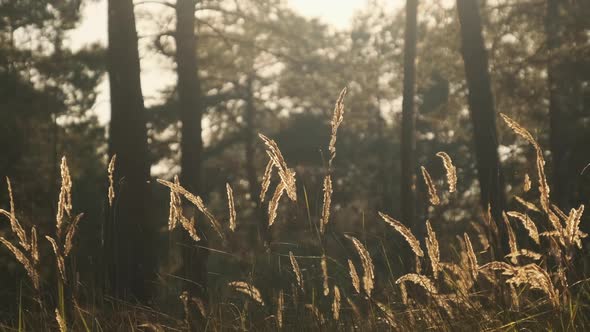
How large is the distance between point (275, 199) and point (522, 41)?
1323 cm

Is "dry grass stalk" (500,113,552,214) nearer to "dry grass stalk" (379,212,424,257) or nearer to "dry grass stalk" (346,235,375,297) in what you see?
"dry grass stalk" (379,212,424,257)

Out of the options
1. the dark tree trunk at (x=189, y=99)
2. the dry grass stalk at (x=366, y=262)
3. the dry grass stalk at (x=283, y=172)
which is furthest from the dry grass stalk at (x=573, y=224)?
the dark tree trunk at (x=189, y=99)

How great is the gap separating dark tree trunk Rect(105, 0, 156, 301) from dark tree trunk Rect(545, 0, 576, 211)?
27.7 ft

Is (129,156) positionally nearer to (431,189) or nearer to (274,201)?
(274,201)

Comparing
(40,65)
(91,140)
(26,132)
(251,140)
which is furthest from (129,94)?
(251,140)

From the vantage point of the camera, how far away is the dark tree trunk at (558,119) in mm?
14771

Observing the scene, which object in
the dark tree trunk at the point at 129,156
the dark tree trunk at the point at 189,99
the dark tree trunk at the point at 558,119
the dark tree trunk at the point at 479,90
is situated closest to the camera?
the dark tree trunk at the point at 129,156

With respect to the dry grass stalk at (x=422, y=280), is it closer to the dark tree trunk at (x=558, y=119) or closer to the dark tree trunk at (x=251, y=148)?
the dark tree trunk at (x=558, y=119)

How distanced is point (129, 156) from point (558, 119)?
9.45 meters

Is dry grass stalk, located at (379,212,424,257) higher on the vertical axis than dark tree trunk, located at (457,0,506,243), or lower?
lower

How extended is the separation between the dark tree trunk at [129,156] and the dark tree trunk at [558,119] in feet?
27.7

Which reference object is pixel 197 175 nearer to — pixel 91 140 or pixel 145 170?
pixel 145 170

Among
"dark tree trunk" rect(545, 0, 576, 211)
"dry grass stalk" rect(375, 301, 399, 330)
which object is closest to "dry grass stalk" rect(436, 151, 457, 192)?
"dry grass stalk" rect(375, 301, 399, 330)

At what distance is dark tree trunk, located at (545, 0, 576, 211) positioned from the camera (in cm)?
1477
